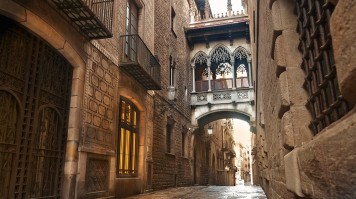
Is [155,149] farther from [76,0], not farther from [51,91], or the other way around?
[76,0]

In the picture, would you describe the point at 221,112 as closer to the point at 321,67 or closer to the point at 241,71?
the point at 241,71

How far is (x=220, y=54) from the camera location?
1903cm

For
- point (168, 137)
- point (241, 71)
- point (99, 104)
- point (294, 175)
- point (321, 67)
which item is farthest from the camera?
point (241, 71)

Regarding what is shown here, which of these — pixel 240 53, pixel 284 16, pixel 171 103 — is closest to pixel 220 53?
pixel 240 53

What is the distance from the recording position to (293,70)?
2.36 metres

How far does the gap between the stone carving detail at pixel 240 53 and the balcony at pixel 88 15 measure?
12.1 meters

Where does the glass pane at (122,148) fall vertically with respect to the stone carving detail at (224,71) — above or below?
below

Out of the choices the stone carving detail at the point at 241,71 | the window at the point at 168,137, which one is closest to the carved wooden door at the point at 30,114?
the window at the point at 168,137

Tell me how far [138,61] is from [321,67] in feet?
25.8

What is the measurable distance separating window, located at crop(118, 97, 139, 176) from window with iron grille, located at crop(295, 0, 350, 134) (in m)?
7.50

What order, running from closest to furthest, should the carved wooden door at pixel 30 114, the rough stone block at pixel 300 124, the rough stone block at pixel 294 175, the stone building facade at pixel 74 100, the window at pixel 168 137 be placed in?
the rough stone block at pixel 294 175 → the rough stone block at pixel 300 124 → the carved wooden door at pixel 30 114 → the stone building facade at pixel 74 100 → the window at pixel 168 137

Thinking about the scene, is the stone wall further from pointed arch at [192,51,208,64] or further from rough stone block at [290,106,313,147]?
rough stone block at [290,106,313,147]

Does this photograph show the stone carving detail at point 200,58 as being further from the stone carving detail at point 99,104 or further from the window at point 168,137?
the stone carving detail at point 99,104

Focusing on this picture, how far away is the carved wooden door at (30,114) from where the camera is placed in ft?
15.6
